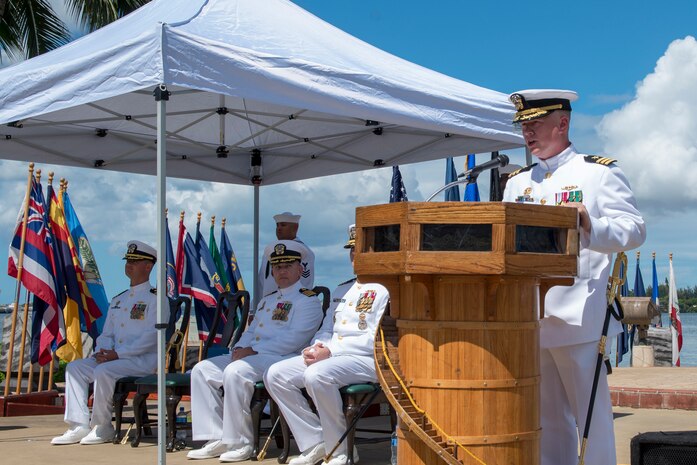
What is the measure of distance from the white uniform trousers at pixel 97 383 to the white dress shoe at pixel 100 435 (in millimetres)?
40

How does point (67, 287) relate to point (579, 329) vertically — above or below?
above

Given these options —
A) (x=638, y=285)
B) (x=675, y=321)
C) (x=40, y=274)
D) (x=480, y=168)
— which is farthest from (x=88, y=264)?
(x=638, y=285)

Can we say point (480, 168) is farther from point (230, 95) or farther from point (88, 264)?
point (88, 264)

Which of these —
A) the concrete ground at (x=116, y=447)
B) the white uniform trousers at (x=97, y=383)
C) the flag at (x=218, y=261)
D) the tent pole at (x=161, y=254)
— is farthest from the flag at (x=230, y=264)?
the tent pole at (x=161, y=254)

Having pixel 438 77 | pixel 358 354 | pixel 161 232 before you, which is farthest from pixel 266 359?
pixel 438 77

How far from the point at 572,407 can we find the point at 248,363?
11.5 feet

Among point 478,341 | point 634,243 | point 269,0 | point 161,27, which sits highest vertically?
point 269,0

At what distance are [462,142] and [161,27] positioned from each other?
12.3ft

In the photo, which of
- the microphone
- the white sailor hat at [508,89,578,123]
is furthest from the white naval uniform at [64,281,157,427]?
the white sailor hat at [508,89,578,123]

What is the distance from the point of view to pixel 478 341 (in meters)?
3.32

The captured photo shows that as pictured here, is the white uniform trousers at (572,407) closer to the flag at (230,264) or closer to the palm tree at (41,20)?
the flag at (230,264)

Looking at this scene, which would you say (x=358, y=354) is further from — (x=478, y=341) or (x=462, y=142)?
(x=478, y=341)

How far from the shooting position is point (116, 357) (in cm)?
830

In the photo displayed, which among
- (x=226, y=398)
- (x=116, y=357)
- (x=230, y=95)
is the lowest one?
(x=226, y=398)
